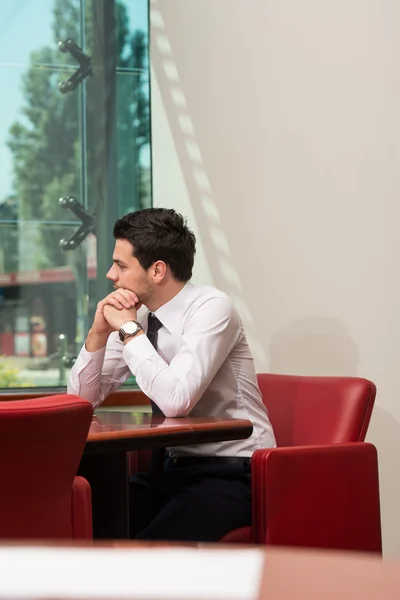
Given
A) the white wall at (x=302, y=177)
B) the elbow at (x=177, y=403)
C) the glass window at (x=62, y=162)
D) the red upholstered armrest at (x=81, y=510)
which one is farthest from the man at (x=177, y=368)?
the glass window at (x=62, y=162)

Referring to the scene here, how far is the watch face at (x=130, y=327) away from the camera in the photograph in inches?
109

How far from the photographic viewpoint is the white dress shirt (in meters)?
2.58

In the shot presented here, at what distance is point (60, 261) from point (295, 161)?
164cm

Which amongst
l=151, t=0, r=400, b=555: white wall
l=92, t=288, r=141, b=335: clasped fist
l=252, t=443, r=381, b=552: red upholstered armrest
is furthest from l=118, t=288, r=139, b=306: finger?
l=151, t=0, r=400, b=555: white wall

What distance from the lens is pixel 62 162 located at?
4.71 meters

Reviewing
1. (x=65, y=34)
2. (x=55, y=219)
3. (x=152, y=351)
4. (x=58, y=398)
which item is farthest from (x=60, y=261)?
(x=58, y=398)

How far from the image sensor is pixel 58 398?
1675 millimetres

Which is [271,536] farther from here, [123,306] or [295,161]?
[295,161]

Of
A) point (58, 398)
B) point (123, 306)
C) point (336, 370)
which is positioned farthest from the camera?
point (336, 370)

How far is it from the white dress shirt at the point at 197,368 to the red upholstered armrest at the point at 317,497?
29 centimetres

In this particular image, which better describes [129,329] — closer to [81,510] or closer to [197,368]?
[197,368]

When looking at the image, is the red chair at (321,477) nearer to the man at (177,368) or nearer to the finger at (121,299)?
the man at (177,368)

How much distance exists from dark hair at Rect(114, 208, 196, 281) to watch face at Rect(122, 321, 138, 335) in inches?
10.3

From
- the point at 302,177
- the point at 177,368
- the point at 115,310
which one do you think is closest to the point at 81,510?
the point at 177,368
